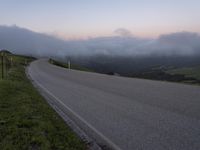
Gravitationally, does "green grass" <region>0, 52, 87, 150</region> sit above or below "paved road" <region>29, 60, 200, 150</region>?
below

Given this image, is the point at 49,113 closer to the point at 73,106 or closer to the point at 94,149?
the point at 73,106

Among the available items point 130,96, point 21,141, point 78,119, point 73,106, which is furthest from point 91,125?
point 130,96

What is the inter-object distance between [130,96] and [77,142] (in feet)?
19.9

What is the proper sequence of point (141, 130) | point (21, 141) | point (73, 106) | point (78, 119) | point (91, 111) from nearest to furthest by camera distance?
point (21, 141), point (141, 130), point (78, 119), point (91, 111), point (73, 106)

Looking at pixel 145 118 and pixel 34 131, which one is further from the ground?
pixel 145 118

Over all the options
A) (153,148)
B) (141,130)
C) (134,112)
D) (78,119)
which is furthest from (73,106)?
(153,148)

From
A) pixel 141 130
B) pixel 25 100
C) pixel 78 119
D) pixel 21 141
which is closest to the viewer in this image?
pixel 21 141

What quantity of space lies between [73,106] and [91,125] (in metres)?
3.02

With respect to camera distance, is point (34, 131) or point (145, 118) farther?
point (145, 118)

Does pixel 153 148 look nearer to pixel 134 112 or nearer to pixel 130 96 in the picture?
pixel 134 112

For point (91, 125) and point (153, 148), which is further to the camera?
point (91, 125)

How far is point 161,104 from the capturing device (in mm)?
9641

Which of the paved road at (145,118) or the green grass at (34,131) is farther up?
the paved road at (145,118)

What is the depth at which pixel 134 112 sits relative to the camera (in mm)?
8453
